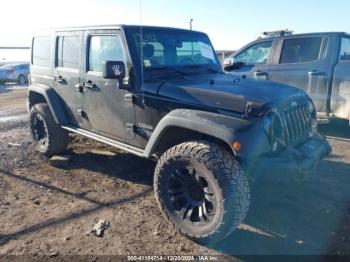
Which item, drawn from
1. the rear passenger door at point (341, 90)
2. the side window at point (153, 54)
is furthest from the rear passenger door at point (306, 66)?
the side window at point (153, 54)

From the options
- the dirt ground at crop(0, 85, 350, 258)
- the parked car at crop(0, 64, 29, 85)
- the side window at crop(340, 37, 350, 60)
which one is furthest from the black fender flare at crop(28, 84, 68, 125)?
the parked car at crop(0, 64, 29, 85)

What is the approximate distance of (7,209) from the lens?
3.97 metres

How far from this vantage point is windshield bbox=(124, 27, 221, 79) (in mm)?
4000

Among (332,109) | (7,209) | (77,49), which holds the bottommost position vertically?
(7,209)

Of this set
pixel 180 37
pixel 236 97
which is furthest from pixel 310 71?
pixel 236 97

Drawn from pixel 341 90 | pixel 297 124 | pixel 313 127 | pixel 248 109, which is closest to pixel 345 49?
pixel 341 90

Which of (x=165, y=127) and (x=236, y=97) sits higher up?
(x=236, y=97)

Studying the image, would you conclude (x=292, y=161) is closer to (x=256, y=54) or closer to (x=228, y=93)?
(x=228, y=93)

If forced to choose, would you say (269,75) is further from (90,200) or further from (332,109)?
(90,200)

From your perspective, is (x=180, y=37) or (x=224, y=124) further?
(x=180, y=37)

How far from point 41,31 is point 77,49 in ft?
4.25

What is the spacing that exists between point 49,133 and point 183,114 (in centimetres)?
282

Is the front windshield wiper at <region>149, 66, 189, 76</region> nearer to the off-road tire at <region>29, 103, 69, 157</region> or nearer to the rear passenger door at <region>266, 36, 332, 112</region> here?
the off-road tire at <region>29, 103, 69, 157</region>

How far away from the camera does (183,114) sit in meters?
3.36
